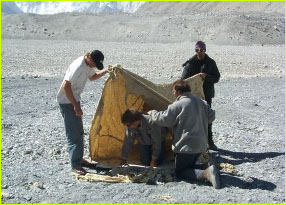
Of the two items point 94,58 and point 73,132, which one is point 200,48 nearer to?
A: point 94,58

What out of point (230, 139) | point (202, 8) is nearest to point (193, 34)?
point (230, 139)

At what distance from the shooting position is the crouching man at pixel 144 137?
7.39m

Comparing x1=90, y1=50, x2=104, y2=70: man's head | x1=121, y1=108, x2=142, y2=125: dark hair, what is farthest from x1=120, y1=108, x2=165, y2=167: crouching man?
x1=90, y1=50, x2=104, y2=70: man's head

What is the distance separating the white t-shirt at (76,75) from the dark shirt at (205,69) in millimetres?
2032

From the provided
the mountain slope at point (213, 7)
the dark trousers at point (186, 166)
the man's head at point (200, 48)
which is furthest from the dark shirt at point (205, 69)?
the mountain slope at point (213, 7)

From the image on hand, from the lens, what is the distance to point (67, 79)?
23.9 feet

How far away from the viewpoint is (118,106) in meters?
8.34

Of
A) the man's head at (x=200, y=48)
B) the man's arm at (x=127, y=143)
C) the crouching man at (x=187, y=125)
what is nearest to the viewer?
the crouching man at (x=187, y=125)

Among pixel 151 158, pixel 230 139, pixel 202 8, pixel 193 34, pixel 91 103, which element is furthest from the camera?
pixel 202 8

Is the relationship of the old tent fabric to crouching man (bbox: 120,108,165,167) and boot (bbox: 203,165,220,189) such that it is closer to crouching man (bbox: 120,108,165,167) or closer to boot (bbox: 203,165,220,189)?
crouching man (bbox: 120,108,165,167)

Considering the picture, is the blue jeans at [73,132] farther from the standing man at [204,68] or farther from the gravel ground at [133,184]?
the standing man at [204,68]

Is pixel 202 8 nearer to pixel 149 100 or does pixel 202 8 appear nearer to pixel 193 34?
pixel 193 34

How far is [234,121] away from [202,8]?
397 feet

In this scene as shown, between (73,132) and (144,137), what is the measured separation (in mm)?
1070
